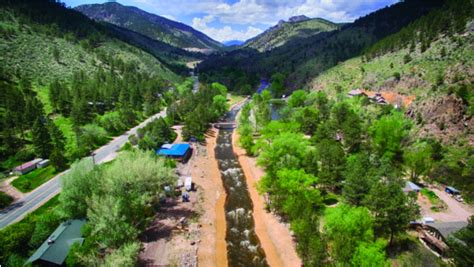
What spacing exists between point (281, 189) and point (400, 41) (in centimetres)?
11607

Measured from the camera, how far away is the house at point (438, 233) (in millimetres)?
33031

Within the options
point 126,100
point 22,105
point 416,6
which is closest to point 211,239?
point 22,105

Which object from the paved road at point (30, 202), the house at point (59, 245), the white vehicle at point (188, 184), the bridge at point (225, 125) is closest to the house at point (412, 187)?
the white vehicle at point (188, 184)

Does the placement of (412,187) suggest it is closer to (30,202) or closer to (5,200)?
(30,202)

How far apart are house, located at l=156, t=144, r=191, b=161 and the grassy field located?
21.7m

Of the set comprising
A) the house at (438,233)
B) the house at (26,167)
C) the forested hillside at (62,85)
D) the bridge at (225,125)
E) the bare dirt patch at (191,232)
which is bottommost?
the bare dirt patch at (191,232)

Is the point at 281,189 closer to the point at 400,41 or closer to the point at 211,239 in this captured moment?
the point at 211,239

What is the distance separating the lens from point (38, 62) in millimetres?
109375

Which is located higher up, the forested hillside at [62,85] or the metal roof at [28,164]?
the forested hillside at [62,85]

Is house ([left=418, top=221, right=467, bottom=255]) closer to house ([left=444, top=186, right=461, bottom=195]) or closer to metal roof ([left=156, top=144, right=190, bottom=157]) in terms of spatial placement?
house ([left=444, top=186, right=461, bottom=195])

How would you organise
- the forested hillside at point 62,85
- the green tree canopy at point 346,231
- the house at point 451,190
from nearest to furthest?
the green tree canopy at point 346,231 → the house at point 451,190 → the forested hillside at point 62,85

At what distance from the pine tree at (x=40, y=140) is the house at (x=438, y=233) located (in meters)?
73.4

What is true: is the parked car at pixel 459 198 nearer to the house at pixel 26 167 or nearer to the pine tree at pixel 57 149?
the pine tree at pixel 57 149

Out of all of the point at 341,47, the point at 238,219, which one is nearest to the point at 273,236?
the point at 238,219
